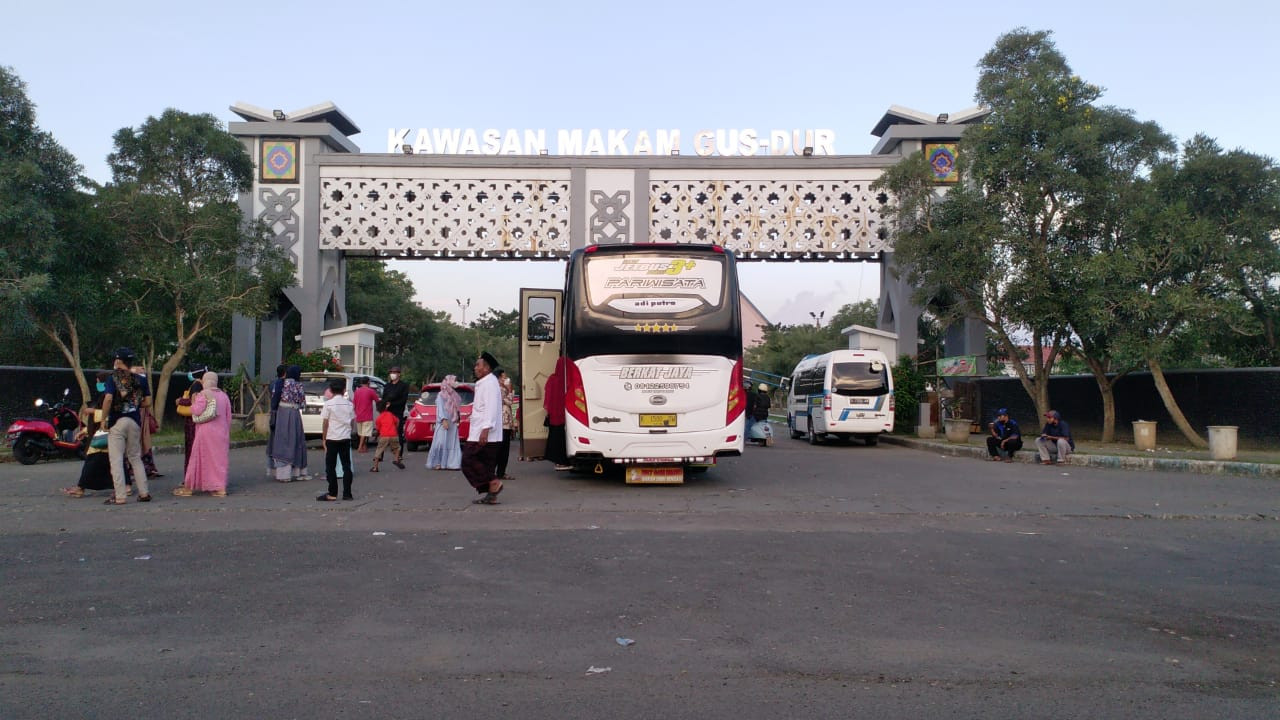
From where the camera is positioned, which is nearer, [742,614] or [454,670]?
[454,670]

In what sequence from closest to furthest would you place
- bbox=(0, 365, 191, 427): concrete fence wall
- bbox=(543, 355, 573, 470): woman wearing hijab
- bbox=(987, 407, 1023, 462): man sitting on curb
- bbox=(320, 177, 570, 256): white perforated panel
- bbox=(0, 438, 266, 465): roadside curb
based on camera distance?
1. bbox=(543, 355, 573, 470): woman wearing hijab
2. bbox=(0, 438, 266, 465): roadside curb
3. bbox=(987, 407, 1023, 462): man sitting on curb
4. bbox=(0, 365, 191, 427): concrete fence wall
5. bbox=(320, 177, 570, 256): white perforated panel

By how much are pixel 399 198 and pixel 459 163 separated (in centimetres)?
273

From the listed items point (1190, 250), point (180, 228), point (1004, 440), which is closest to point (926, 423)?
point (1004, 440)

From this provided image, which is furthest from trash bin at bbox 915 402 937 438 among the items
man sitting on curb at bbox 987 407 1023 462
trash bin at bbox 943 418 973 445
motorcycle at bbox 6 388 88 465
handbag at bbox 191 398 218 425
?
motorcycle at bbox 6 388 88 465

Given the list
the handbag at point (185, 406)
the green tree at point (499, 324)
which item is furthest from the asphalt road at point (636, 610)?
the green tree at point (499, 324)

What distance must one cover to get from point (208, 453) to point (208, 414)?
0.54 meters

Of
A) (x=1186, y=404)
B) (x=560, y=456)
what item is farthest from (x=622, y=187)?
(x=560, y=456)

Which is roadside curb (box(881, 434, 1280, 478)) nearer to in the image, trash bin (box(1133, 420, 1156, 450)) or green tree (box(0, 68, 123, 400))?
trash bin (box(1133, 420, 1156, 450))

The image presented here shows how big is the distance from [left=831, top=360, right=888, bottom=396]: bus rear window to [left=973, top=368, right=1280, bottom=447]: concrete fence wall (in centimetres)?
598

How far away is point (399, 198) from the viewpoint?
3769cm

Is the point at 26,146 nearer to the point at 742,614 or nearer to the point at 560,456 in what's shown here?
the point at 560,456

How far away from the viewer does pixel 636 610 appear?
6.22 metres

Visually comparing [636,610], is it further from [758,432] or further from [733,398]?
[758,432]

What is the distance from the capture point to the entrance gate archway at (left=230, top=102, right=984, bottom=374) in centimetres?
3747
